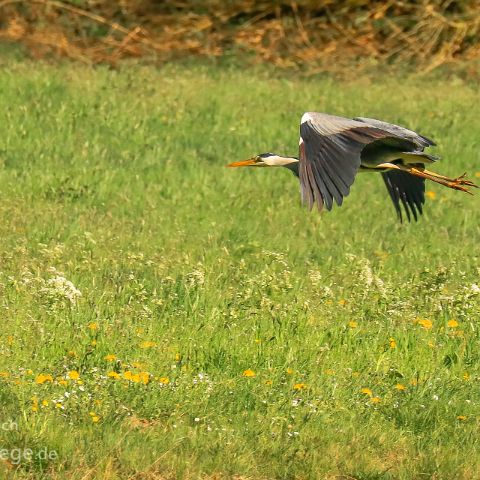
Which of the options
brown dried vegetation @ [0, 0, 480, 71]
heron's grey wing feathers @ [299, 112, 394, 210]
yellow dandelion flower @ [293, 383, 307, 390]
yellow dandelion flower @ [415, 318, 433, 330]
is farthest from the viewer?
brown dried vegetation @ [0, 0, 480, 71]

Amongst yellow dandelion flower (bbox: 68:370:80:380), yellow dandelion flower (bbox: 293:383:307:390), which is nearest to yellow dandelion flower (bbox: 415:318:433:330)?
yellow dandelion flower (bbox: 293:383:307:390)

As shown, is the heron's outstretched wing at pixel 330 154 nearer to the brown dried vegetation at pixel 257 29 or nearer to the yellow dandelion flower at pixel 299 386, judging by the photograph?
the yellow dandelion flower at pixel 299 386

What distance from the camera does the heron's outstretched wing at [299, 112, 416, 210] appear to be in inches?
259

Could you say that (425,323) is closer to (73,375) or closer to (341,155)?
(341,155)

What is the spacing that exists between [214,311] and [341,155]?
1.12 metres

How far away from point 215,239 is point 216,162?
2.57 metres

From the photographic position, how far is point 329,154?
6.81m

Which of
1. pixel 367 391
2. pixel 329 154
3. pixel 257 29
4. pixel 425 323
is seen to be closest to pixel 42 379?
pixel 367 391

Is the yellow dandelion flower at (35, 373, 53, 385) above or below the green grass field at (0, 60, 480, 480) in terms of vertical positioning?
above

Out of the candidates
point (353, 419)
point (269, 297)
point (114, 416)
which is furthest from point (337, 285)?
point (114, 416)

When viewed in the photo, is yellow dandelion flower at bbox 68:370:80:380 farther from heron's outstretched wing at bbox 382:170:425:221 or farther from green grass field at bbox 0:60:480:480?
heron's outstretched wing at bbox 382:170:425:221

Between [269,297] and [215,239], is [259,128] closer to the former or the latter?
[215,239]

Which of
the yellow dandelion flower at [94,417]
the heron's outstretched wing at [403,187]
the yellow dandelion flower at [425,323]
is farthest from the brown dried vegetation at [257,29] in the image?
the yellow dandelion flower at [94,417]

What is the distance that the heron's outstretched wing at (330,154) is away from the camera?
6566 mm
